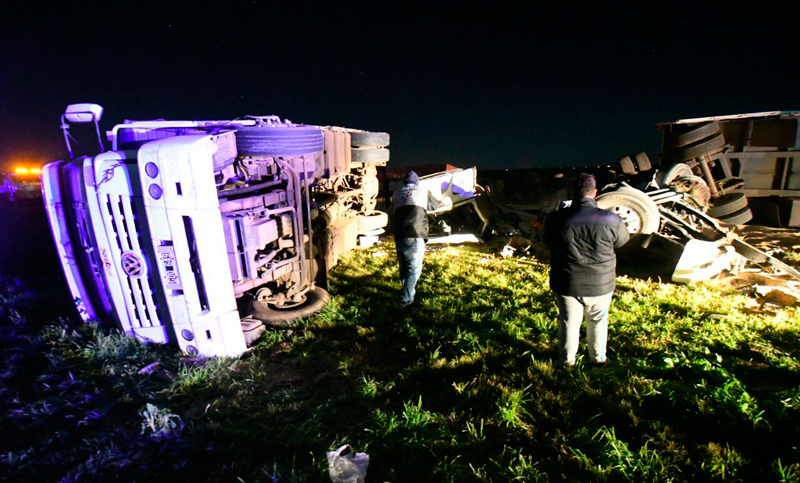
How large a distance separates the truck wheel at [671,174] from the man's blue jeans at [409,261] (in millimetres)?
4884

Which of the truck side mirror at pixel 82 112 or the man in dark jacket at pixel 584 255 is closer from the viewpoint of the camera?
the man in dark jacket at pixel 584 255

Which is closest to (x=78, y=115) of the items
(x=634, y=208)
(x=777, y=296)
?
(x=634, y=208)

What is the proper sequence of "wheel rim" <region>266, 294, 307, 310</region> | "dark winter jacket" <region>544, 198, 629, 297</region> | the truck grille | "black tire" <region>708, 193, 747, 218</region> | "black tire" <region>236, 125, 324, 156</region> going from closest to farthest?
"dark winter jacket" <region>544, 198, 629, 297</region>
the truck grille
"black tire" <region>236, 125, 324, 156</region>
"wheel rim" <region>266, 294, 307, 310</region>
"black tire" <region>708, 193, 747, 218</region>

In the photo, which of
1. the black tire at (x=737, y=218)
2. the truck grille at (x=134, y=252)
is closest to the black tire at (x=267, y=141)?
the truck grille at (x=134, y=252)

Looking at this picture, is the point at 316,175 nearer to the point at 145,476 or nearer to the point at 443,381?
the point at 443,381

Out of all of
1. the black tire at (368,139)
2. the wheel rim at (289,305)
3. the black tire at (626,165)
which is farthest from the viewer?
the black tire at (626,165)

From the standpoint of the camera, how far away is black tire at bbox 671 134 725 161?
303 inches

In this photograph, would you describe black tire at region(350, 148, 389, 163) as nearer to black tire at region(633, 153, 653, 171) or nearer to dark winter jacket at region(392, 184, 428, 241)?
dark winter jacket at region(392, 184, 428, 241)

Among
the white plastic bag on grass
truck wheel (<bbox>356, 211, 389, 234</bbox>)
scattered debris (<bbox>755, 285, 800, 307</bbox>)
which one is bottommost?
scattered debris (<bbox>755, 285, 800, 307</bbox>)

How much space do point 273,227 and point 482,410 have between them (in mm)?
2511

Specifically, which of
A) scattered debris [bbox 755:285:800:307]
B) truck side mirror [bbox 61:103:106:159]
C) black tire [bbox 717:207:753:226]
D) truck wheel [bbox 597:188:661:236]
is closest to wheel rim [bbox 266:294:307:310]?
truck side mirror [bbox 61:103:106:159]

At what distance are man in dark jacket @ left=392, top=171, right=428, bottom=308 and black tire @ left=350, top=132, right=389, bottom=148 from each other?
267 cm

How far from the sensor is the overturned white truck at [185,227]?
319cm

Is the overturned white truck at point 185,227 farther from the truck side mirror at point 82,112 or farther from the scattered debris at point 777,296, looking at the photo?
the scattered debris at point 777,296
